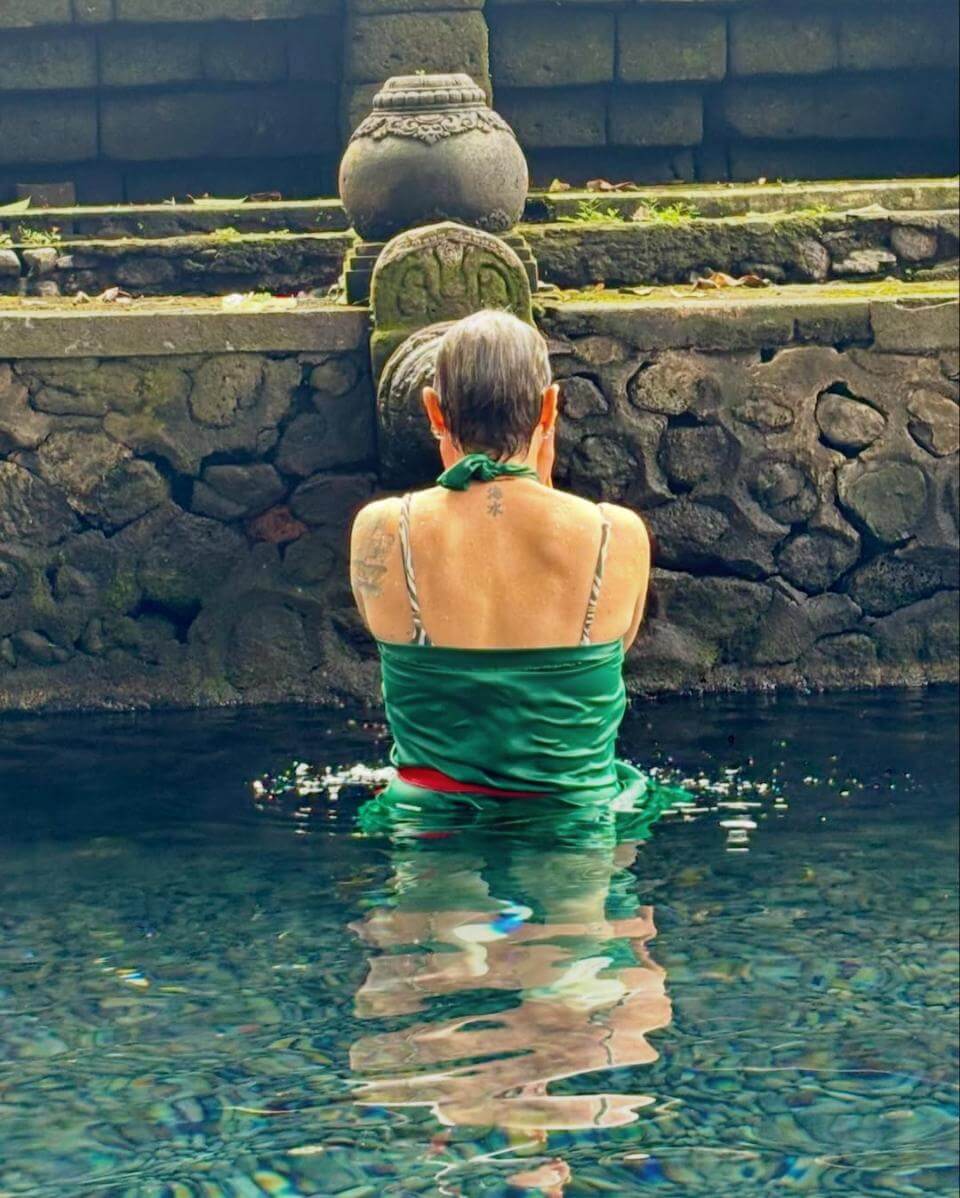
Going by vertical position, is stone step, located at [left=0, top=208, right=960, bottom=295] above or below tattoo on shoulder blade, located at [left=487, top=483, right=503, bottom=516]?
above

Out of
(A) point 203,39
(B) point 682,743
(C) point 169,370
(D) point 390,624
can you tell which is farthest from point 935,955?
(A) point 203,39

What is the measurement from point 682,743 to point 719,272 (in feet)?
7.19

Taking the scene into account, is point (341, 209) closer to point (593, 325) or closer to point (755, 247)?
point (755, 247)

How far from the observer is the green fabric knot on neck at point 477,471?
13.4ft

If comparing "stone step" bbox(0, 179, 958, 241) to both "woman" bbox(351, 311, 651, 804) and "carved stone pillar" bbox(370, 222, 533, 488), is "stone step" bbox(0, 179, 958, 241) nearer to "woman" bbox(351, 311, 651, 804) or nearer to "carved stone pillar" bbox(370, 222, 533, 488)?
"carved stone pillar" bbox(370, 222, 533, 488)

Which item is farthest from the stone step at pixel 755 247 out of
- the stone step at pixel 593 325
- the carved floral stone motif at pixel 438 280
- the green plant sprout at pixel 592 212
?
the carved floral stone motif at pixel 438 280

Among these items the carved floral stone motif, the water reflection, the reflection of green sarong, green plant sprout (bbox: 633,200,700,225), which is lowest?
the water reflection

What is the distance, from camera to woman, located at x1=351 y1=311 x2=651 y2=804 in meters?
4.11

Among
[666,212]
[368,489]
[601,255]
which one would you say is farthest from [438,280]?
[666,212]

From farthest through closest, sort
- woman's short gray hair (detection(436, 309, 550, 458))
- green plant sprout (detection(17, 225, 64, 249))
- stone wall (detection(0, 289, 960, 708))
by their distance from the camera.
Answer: green plant sprout (detection(17, 225, 64, 249)), stone wall (detection(0, 289, 960, 708)), woman's short gray hair (detection(436, 309, 550, 458))

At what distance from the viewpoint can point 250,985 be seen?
14.1 ft

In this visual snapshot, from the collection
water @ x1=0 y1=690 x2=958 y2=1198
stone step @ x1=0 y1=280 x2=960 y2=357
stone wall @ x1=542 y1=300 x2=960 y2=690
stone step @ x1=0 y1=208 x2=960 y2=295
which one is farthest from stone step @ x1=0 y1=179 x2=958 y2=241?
water @ x1=0 y1=690 x2=958 y2=1198

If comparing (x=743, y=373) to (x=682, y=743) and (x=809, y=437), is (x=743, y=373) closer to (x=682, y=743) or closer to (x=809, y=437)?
(x=809, y=437)

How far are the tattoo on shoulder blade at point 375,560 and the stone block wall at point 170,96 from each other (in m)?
7.03
